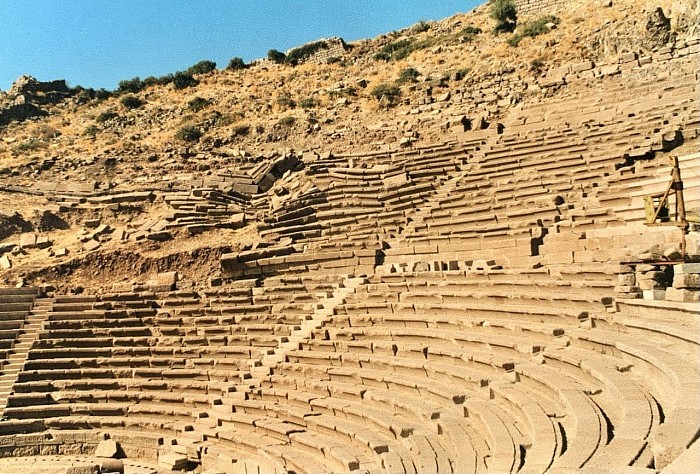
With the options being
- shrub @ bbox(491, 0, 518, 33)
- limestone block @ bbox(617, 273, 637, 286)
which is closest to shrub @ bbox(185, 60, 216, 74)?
shrub @ bbox(491, 0, 518, 33)

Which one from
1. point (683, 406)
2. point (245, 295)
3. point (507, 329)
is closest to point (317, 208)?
point (245, 295)

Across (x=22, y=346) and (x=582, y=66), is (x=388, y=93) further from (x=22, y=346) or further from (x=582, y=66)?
(x=22, y=346)

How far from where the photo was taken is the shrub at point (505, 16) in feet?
113

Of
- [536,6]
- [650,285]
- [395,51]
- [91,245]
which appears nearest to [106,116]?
[395,51]

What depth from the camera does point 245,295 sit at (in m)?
16.1

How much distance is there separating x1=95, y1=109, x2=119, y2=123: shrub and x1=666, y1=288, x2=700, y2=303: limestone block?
34.0m

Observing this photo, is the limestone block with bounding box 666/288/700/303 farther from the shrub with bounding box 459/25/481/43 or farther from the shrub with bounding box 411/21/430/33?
the shrub with bounding box 411/21/430/33

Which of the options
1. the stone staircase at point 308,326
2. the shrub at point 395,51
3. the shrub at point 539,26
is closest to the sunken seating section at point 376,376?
the stone staircase at point 308,326

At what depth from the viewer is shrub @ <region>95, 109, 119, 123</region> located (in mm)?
36344

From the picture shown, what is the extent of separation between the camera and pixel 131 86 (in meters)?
42.1

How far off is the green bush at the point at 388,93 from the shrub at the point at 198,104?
34.4 ft

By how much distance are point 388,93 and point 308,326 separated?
62.8 ft

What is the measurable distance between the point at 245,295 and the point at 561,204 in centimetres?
797

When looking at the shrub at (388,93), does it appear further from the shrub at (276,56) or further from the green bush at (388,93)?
the shrub at (276,56)
